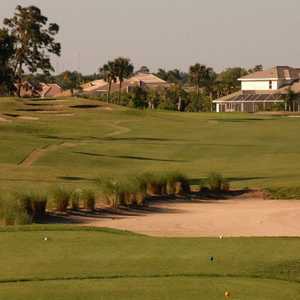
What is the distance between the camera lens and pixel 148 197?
27.2 m

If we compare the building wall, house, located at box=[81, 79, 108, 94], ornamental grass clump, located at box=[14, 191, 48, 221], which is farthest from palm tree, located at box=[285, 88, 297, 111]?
ornamental grass clump, located at box=[14, 191, 48, 221]

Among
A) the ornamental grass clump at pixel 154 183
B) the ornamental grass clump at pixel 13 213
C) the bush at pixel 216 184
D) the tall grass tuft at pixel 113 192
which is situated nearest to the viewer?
the ornamental grass clump at pixel 13 213

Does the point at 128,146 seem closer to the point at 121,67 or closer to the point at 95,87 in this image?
the point at 121,67

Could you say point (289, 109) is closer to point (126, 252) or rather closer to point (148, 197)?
point (148, 197)

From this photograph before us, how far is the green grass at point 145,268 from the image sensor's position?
11214mm

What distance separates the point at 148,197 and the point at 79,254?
13.6 meters

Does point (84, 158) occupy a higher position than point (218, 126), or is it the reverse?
point (218, 126)

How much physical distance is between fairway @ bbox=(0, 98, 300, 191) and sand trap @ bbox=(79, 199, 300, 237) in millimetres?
3177

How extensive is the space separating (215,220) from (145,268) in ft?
33.8

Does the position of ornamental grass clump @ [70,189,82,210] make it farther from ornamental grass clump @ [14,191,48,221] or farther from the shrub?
ornamental grass clump @ [14,191,48,221]

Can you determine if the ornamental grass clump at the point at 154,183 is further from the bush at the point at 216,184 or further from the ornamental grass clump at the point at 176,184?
the bush at the point at 216,184

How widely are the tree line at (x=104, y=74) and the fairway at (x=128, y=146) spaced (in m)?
5.19

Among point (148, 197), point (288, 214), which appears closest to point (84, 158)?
point (148, 197)

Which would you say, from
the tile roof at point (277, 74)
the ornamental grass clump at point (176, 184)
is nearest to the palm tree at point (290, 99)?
the tile roof at point (277, 74)
